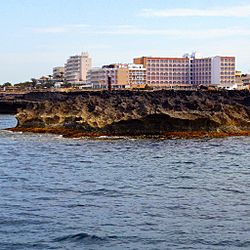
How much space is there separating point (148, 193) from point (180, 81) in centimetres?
17289

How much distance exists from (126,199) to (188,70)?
17116cm

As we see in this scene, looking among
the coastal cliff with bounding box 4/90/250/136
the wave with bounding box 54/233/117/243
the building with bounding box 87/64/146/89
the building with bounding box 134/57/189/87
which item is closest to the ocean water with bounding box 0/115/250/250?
the wave with bounding box 54/233/117/243

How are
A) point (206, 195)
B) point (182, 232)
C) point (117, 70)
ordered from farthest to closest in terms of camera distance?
point (117, 70)
point (206, 195)
point (182, 232)

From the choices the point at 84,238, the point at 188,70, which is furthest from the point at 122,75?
the point at 84,238

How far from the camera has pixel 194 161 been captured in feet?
112

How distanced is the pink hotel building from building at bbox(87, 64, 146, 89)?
2766mm

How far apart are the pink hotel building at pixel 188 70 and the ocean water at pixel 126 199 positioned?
147 m

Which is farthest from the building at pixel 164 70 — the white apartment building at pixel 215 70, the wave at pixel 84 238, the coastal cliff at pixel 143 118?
the wave at pixel 84 238

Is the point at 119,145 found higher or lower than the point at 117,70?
lower

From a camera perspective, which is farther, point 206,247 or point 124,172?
point 124,172

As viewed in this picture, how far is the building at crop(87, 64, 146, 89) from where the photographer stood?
7089 inches

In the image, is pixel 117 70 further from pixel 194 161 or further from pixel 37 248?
pixel 37 248

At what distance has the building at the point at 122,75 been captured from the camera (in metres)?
180

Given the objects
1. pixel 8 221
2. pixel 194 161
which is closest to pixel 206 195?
pixel 8 221
